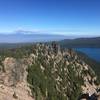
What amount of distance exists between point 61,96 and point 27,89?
41.4 m

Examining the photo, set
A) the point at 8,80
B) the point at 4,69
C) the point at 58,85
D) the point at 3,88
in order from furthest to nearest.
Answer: the point at 58,85 < the point at 4,69 < the point at 8,80 < the point at 3,88

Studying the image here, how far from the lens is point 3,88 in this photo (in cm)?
11338

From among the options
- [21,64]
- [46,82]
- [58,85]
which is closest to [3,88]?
[21,64]

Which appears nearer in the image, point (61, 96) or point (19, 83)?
point (19, 83)

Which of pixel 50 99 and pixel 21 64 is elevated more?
pixel 21 64

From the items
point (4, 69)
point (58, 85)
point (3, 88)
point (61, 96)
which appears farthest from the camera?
point (58, 85)

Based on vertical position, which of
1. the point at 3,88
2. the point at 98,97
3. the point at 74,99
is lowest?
the point at 74,99

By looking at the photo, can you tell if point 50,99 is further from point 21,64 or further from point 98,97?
point 98,97

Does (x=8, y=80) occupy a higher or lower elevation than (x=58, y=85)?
higher

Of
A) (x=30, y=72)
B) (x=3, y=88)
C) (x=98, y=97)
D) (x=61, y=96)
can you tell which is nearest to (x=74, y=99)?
(x=61, y=96)

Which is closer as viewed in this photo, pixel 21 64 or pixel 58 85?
pixel 21 64

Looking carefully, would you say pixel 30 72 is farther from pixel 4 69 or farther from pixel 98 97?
pixel 98 97

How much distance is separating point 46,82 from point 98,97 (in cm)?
14920

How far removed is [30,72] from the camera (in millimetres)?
181250
